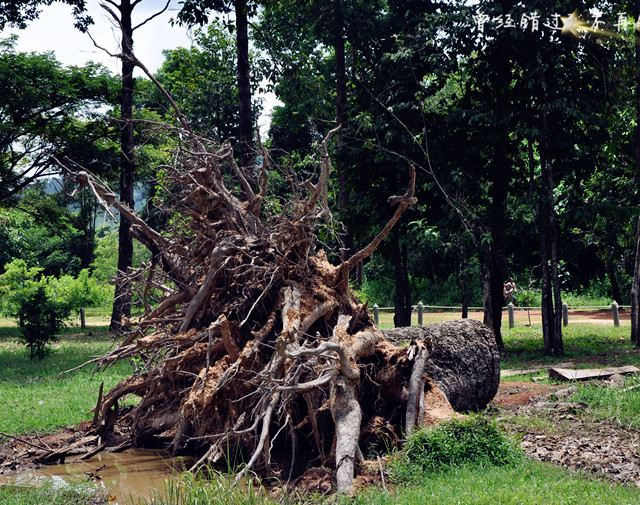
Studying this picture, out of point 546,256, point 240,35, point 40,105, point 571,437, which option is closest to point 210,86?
point 40,105

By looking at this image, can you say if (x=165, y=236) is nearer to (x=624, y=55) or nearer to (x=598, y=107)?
(x=598, y=107)

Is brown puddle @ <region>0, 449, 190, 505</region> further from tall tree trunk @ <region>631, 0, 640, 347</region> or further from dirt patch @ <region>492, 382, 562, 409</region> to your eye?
tall tree trunk @ <region>631, 0, 640, 347</region>

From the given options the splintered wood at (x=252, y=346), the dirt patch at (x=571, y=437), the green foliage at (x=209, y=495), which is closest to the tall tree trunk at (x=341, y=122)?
the splintered wood at (x=252, y=346)

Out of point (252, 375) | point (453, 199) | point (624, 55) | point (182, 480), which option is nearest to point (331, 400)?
point (252, 375)

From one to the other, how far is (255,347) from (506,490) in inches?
142

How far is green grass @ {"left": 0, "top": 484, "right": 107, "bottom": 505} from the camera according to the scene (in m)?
7.92

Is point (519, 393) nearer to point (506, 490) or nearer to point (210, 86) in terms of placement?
point (506, 490)

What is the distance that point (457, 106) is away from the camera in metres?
19.7

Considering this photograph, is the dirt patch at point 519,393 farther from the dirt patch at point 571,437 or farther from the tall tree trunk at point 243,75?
the tall tree trunk at point 243,75

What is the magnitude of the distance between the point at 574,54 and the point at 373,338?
11.3 m

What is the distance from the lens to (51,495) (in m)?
8.15

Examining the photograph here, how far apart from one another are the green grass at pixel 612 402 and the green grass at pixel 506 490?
2342 mm

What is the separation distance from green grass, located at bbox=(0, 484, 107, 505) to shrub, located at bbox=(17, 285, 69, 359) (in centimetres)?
1044

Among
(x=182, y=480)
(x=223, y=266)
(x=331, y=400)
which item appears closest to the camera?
(x=182, y=480)
